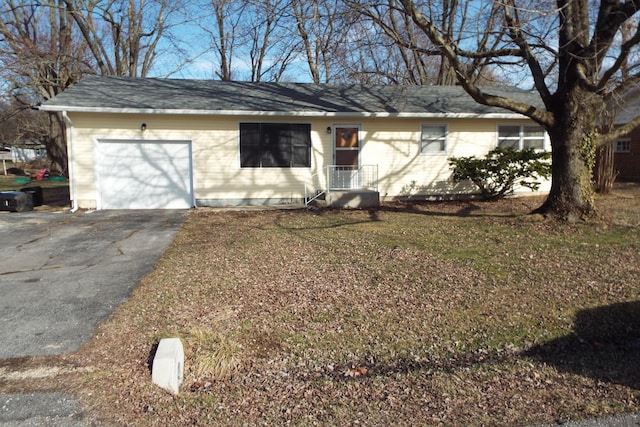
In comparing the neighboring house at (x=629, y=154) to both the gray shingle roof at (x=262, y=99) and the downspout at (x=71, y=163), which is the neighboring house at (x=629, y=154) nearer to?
the gray shingle roof at (x=262, y=99)

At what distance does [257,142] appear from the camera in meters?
12.4

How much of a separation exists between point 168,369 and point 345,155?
10350 mm

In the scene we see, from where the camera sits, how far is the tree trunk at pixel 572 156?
28.1 feet

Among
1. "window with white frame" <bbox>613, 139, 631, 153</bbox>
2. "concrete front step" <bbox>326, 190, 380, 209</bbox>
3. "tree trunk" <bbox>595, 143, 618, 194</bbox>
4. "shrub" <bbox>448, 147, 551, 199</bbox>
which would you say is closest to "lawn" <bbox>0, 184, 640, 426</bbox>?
"concrete front step" <bbox>326, 190, 380, 209</bbox>

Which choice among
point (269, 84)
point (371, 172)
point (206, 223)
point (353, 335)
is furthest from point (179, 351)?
point (269, 84)

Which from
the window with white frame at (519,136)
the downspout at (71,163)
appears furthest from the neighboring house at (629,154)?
the downspout at (71,163)

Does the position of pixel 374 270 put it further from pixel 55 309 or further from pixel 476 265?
pixel 55 309

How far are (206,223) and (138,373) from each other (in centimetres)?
645

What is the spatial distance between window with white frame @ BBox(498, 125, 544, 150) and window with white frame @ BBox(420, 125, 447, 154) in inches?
73.1

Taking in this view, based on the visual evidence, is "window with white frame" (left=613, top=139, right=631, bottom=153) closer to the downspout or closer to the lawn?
the lawn

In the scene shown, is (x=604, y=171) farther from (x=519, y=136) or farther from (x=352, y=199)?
(x=352, y=199)

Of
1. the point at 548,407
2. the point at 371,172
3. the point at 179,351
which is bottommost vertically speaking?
the point at 548,407

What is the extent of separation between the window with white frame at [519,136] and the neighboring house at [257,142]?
0.03 metres

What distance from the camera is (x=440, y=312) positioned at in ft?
15.1
